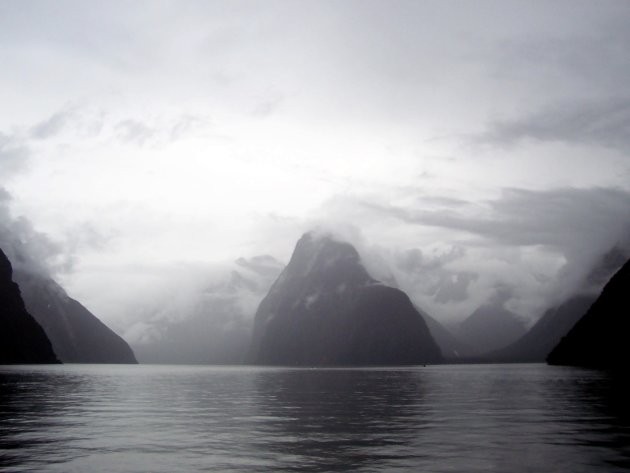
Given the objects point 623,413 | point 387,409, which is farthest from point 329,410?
point 623,413

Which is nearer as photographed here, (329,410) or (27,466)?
(27,466)

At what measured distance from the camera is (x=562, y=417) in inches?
1826

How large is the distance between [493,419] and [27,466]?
1317 inches

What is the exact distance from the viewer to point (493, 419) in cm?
4519

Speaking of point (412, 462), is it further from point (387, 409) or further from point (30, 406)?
point (30, 406)

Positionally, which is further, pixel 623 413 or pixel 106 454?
pixel 623 413

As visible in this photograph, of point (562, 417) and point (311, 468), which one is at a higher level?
point (311, 468)

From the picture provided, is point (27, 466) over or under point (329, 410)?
over

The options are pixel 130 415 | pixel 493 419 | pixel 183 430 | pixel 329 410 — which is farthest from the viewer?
pixel 329 410

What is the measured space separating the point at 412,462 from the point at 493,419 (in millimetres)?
21354

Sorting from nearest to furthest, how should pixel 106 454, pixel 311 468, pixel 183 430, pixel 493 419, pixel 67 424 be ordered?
pixel 311 468 → pixel 106 454 → pixel 183 430 → pixel 67 424 → pixel 493 419

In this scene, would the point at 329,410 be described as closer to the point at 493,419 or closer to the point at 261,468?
the point at 493,419

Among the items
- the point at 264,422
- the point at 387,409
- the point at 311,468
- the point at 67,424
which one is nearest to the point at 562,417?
the point at 387,409

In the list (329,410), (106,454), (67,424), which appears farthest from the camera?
(329,410)
